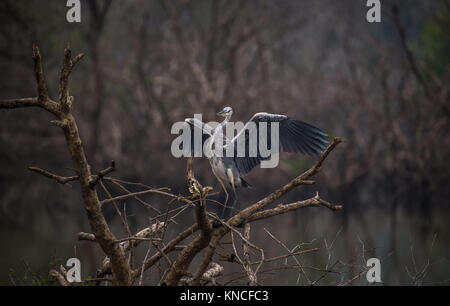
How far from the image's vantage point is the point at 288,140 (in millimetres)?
4789

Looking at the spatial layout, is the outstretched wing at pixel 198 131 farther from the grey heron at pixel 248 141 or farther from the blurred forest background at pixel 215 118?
the blurred forest background at pixel 215 118

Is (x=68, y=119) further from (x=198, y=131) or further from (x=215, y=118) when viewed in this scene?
(x=215, y=118)

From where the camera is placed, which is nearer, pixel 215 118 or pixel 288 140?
pixel 288 140

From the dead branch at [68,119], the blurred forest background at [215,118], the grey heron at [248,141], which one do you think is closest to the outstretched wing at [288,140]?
the grey heron at [248,141]

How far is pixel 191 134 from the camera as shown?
4.58m

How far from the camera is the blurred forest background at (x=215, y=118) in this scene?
40.3 feet

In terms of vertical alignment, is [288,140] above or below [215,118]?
below

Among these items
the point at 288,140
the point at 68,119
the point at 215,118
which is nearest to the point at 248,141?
the point at 288,140

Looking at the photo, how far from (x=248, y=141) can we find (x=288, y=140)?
400 mm

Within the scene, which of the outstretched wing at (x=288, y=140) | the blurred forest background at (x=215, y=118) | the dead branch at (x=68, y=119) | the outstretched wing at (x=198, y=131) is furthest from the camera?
the blurred forest background at (x=215, y=118)

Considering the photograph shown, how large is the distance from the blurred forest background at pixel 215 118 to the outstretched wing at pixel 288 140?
5.58 m

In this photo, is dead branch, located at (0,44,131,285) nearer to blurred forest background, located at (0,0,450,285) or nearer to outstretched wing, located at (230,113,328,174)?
outstretched wing, located at (230,113,328,174)

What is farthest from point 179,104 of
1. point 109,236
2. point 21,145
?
point 109,236

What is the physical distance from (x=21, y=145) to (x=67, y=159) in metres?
1.34
